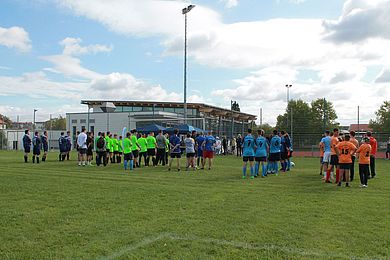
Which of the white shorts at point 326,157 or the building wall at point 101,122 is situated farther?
the building wall at point 101,122

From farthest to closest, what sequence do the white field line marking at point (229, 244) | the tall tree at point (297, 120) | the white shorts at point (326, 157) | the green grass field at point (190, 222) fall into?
1. the tall tree at point (297, 120)
2. the white shorts at point (326, 157)
3. the green grass field at point (190, 222)
4. the white field line marking at point (229, 244)

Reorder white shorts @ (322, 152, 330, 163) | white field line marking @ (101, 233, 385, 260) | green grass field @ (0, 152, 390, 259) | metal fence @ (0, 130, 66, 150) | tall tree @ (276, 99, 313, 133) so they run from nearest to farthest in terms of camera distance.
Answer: white field line marking @ (101, 233, 385, 260) → green grass field @ (0, 152, 390, 259) → white shorts @ (322, 152, 330, 163) → tall tree @ (276, 99, 313, 133) → metal fence @ (0, 130, 66, 150)

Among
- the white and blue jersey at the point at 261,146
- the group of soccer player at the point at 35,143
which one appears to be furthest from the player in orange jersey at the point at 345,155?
the group of soccer player at the point at 35,143

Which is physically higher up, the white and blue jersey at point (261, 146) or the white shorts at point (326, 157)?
the white and blue jersey at point (261, 146)

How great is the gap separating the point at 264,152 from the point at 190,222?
872 centimetres

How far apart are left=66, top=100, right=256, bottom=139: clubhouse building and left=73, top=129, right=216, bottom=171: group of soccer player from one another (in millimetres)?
13442

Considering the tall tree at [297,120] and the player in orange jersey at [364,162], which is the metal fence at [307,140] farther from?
the player in orange jersey at [364,162]

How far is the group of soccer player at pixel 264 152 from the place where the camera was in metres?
15.1

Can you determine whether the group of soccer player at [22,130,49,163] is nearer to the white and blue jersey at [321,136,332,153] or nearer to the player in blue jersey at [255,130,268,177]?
the player in blue jersey at [255,130,268,177]

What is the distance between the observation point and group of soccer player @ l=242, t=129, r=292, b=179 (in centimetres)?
1509

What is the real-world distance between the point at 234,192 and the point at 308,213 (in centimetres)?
300

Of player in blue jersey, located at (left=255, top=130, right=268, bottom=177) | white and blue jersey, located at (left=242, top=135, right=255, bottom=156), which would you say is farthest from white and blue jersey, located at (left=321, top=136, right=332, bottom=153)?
white and blue jersey, located at (left=242, top=135, right=255, bottom=156)

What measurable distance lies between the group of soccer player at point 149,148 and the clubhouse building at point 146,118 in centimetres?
1344

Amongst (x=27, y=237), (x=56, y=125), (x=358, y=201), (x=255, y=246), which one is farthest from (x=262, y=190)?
(x=56, y=125)
